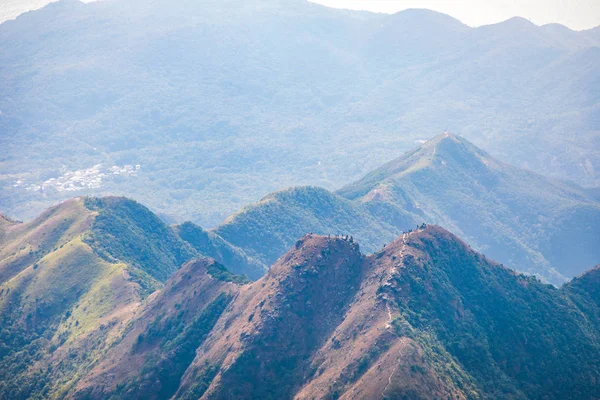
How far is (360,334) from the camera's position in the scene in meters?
132

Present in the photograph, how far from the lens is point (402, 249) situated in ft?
490

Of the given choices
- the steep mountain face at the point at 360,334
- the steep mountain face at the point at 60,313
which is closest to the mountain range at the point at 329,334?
the steep mountain face at the point at 360,334

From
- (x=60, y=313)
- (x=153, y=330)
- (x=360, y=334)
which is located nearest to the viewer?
(x=360, y=334)

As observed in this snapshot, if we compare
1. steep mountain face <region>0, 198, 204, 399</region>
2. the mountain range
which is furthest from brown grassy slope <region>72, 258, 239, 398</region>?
steep mountain face <region>0, 198, 204, 399</region>

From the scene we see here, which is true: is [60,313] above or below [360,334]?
below

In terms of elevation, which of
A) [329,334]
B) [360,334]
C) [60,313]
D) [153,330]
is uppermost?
[360,334]

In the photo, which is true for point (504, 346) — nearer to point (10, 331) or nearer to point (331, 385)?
point (331, 385)

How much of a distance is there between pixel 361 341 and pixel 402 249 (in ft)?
86.1

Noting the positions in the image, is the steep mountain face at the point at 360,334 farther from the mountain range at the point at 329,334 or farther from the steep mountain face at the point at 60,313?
the steep mountain face at the point at 60,313

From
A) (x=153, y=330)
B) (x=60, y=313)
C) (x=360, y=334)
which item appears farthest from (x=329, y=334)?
(x=60, y=313)

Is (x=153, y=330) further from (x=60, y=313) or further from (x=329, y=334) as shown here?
(x=329, y=334)

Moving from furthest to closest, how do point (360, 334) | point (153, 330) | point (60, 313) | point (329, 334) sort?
point (60, 313)
point (153, 330)
point (329, 334)
point (360, 334)

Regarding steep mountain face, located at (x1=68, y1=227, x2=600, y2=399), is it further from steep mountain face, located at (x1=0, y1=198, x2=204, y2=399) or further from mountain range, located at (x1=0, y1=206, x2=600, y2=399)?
steep mountain face, located at (x1=0, y1=198, x2=204, y2=399)

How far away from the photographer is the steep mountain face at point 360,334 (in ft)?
419
